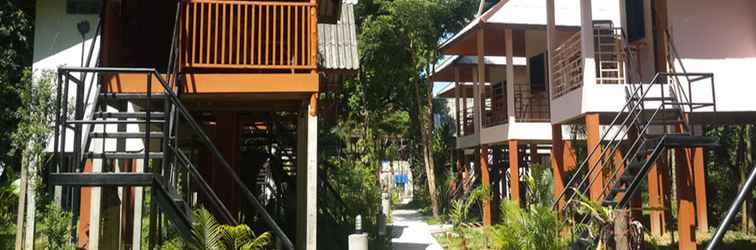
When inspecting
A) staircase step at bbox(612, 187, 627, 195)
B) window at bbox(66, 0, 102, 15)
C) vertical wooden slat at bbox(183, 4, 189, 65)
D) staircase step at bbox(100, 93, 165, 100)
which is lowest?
staircase step at bbox(612, 187, 627, 195)

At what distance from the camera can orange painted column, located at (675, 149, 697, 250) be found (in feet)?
31.8

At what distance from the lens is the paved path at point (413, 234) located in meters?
14.1

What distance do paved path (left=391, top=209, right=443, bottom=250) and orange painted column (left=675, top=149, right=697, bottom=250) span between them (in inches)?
211

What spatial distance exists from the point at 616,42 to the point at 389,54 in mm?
10938

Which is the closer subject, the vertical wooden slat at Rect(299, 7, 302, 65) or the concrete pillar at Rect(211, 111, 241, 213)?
the vertical wooden slat at Rect(299, 7, 302, 65)

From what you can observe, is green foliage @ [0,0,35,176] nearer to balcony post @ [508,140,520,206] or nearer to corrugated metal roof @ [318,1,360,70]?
corrugated metal roof @ [318,1,360,70]

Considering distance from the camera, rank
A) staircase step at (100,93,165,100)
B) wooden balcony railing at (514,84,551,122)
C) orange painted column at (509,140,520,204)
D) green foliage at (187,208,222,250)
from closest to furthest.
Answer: green foliage at (187,208,222,250) < staircase step at (100,93,165,100) < orange painted column at (509,140,520,204) < wooden balcony railing at (514,84,551,122)

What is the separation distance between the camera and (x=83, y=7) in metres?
13.3

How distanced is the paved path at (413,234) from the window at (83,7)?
27.2ft

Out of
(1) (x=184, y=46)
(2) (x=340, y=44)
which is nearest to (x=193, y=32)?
(1) (x=184, y=46)

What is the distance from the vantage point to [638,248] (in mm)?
8047

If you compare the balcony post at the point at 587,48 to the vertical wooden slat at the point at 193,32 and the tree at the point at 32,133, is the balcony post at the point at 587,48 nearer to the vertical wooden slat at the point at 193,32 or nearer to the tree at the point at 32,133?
the vertical wooden slat at the point at 193,32

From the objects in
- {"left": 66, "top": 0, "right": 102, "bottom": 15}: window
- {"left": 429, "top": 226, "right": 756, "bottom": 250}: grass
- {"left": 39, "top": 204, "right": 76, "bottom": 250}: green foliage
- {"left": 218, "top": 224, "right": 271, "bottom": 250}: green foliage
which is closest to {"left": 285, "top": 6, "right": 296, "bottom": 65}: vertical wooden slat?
{"left": 218, "top": 224, "right": 271, "bottom": 250}: green foliage

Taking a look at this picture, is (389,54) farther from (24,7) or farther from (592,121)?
(592,121)
